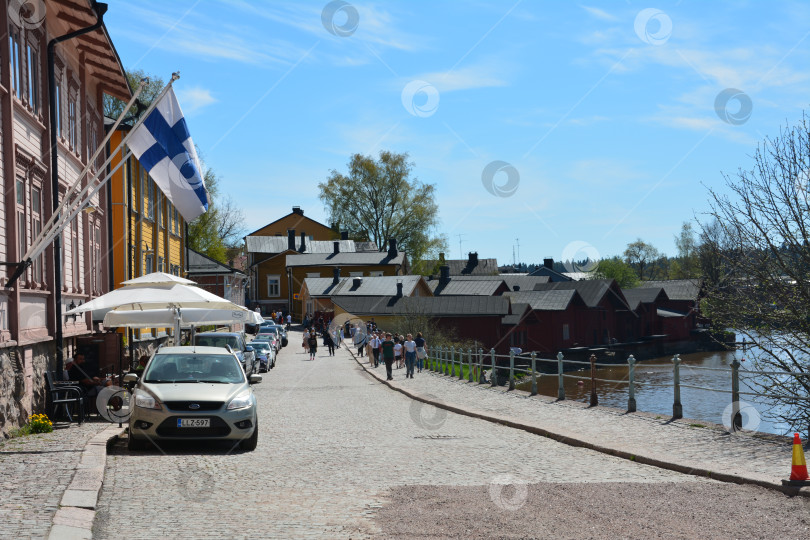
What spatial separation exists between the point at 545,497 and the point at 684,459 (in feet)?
9.17

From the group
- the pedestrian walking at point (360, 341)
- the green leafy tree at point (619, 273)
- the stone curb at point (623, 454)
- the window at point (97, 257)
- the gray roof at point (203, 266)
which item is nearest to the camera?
the stone curb at point (623, 454)

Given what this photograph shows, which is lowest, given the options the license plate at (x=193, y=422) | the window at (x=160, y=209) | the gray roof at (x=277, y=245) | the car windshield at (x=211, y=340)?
the license plate at (x=193, y=422)

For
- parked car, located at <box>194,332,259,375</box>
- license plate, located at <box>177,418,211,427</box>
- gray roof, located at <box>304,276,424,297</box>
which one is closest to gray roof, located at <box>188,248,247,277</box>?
gray roof, located at <box>304,276,424,297</box>

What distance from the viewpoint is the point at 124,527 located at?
6.76 m

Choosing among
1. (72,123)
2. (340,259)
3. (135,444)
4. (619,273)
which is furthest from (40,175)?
(619,273)

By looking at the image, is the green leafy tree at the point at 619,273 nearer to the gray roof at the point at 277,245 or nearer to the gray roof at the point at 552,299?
the gray roof at the point at 277,245

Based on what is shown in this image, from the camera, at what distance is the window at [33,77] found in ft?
49.7

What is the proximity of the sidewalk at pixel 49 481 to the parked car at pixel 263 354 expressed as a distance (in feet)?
75.2

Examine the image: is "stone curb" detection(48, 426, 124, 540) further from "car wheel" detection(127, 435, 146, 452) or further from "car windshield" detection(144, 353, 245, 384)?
"car windshield" detection(144, 353, 245, 384)

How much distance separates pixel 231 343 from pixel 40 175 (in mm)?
14674

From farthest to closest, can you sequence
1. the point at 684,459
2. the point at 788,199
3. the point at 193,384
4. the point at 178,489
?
the point at 788,199 → the point at 193,384 → the point at 684,459 → the point at 178,489

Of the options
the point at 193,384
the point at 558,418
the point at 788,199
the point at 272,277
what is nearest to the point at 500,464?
the point at 193,384

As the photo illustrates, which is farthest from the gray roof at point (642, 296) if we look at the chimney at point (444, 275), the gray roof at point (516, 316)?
the gray roof at point (516, 316)

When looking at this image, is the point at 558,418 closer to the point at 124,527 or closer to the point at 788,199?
the point at 788,199
